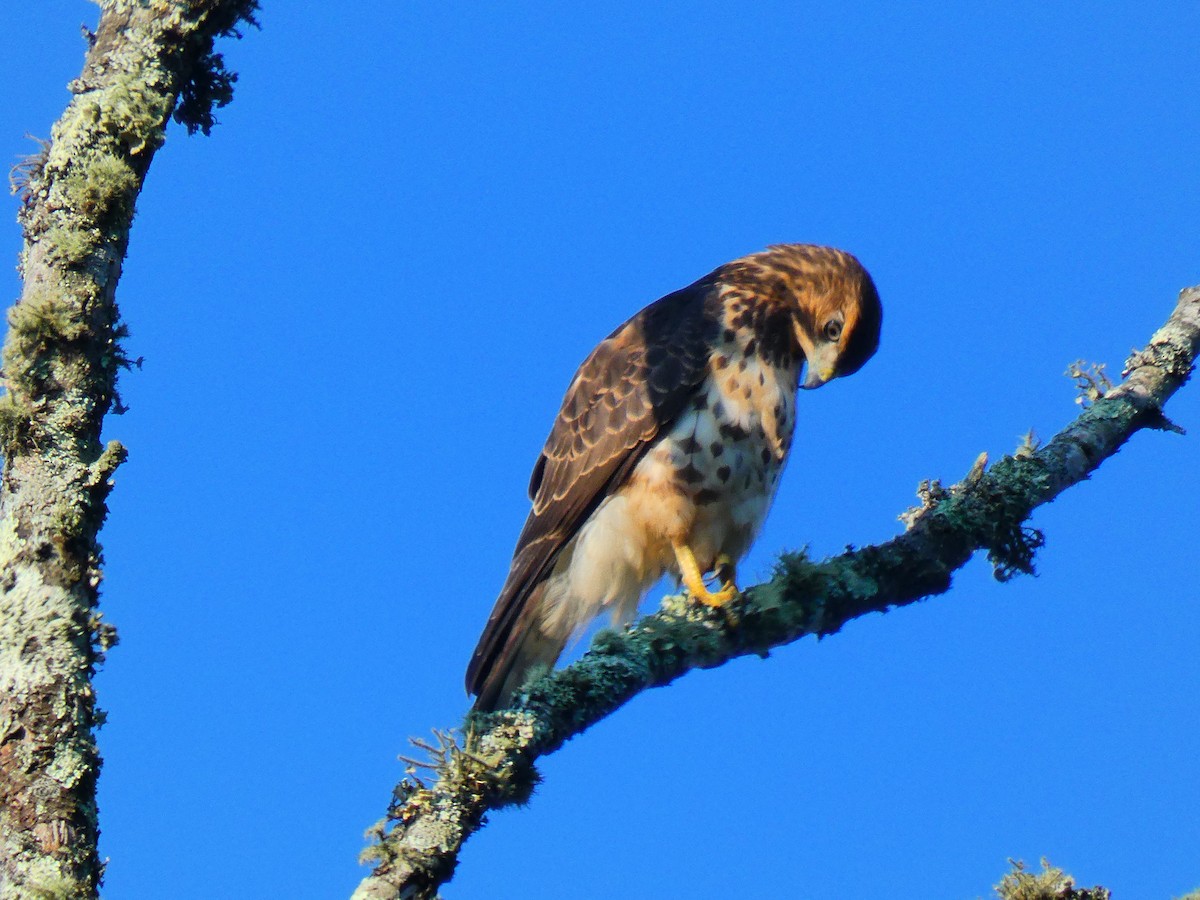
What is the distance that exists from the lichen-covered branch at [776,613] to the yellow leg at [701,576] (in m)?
0.22

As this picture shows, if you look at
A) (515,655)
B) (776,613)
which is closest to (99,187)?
(776,613)

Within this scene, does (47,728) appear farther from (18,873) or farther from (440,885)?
(440,885)

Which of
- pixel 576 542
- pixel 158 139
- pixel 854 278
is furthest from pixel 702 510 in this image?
pixel 158 139

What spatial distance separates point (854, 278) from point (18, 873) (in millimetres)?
4414

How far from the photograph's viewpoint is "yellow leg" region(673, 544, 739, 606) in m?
4.44

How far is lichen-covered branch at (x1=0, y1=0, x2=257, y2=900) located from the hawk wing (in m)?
2.23

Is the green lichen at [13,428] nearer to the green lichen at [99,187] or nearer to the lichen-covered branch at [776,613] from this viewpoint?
the green lichen at [99,187]

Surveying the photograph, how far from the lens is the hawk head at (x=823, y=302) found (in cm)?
573

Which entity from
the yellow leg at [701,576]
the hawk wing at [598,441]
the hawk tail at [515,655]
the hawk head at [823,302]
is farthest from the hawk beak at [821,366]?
the hawk tail at [515,655]

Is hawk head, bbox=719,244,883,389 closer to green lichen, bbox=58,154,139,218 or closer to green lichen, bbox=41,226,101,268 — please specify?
green lichen, bbox=58,154,139,218

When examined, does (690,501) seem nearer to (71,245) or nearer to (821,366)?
(821,366)

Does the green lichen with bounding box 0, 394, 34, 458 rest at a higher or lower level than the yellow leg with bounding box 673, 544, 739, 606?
lower

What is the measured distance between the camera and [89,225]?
3160mm

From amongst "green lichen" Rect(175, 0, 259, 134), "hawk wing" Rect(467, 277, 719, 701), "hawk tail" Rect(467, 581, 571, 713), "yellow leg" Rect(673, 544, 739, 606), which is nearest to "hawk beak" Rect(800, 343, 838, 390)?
Result: "hawk wing" Rect(467, 277, 719, 701)
